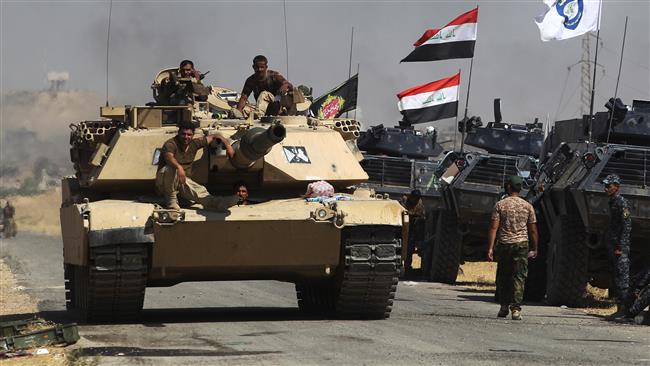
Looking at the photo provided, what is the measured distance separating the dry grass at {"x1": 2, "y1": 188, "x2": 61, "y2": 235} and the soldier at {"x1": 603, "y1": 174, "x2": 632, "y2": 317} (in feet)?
157

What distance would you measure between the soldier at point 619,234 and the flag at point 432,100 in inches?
499

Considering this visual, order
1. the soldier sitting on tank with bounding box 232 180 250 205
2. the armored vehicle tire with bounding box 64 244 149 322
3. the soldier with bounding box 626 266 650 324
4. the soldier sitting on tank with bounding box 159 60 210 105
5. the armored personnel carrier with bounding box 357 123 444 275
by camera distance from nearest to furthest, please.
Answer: the armored vehicle tire with bounding box 64 244 149 322 < the soldier sitting on tank with bounding box 232 180 250 205 < the soldier with bounding box 626 266 650 324 < the soldier sitting on tank with bounding box 159 60 210 105 < the armored personnel carrier with bounding box 357 123 444 275

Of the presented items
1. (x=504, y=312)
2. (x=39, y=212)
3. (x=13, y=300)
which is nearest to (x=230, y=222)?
(x=504, y=312)

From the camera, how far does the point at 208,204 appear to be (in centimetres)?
1535

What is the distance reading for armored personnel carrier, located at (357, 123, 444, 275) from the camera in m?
28.3

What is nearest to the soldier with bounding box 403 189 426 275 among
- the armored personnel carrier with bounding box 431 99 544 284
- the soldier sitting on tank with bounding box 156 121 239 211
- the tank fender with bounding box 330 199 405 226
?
the armored personnel carrier with bounding box 431 99 544 284

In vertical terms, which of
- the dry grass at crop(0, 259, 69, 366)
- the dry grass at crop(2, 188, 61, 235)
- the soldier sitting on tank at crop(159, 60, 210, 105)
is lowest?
the dry grass at crop(2, 188, 61, 235)

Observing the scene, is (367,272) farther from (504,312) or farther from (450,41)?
(450,41)

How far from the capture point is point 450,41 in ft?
93.5

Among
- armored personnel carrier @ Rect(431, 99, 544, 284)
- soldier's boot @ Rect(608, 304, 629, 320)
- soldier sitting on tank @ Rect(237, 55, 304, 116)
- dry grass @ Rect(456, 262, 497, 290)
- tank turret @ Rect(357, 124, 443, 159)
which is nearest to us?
soldier's boot @ Rect(608, 304, 629, 320)

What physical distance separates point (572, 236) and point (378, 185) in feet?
39.2

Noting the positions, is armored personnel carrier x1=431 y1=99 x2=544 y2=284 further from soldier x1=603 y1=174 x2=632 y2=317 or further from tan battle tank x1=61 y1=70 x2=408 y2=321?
tan battle tank x1=61 y1=70 x2=408 y2=321

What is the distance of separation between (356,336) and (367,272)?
74.7 inches

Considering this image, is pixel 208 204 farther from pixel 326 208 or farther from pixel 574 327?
pixel 574 327
